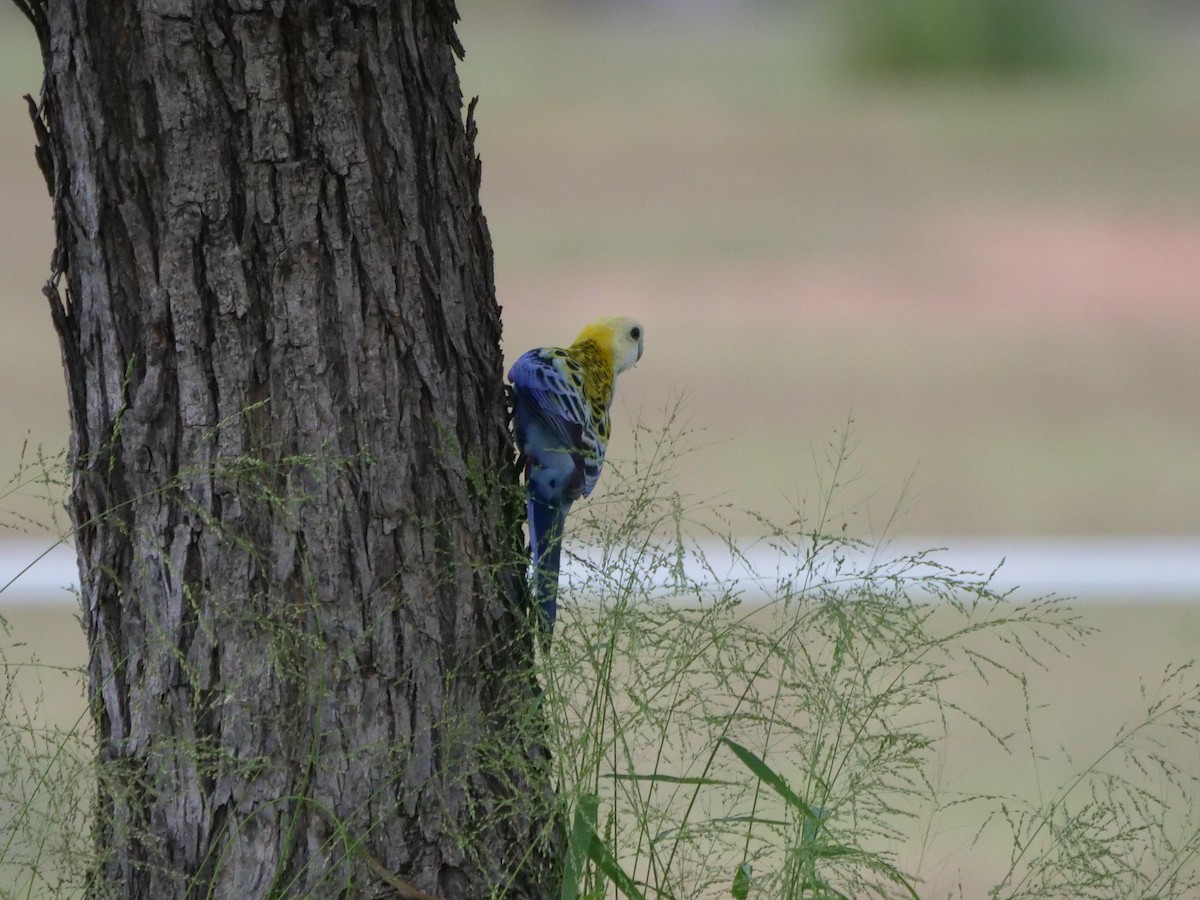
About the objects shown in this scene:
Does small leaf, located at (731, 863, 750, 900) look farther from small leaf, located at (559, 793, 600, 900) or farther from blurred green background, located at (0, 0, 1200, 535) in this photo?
blurred green background, located at (0, 0, 1200, 535)

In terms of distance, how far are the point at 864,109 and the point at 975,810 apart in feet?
29.2

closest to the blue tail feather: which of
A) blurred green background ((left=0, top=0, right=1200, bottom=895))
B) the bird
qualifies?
the bird

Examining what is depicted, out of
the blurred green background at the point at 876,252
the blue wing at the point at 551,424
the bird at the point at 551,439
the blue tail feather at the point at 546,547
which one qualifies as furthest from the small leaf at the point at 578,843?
the blurred green background at the point at 876,252

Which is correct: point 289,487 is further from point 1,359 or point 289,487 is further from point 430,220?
point 1,359

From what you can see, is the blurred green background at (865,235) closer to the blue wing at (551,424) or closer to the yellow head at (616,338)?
the yellow head at (616,338)

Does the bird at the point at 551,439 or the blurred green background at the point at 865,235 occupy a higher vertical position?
the blurred green background at the point at 865,235

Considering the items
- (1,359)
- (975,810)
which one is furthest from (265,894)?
(1,359)

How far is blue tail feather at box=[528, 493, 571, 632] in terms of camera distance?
1.79 metres

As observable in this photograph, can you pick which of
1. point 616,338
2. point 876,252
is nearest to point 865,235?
point 876,252

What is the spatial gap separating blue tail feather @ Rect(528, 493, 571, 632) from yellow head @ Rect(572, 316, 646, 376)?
39cm

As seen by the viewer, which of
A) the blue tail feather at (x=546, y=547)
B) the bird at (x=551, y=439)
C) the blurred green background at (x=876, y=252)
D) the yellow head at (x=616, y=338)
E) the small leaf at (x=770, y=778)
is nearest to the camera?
the small leaf at (x=770, y=778)

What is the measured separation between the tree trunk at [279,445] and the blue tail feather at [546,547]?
45 mm

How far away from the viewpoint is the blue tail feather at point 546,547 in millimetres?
1795

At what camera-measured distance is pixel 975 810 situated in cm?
437
